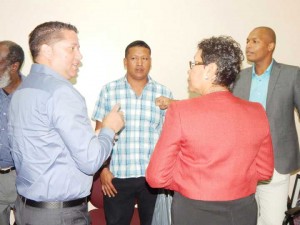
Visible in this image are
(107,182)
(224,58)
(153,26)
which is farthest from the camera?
(153,26)

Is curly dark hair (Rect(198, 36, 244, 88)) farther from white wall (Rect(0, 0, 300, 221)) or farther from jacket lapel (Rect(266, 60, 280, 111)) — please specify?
white wall (Rect(0, 0, 300, 221))

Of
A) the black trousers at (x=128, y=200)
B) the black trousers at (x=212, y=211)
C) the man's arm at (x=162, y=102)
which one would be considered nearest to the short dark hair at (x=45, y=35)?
the black trousers at (x=212, y=211)

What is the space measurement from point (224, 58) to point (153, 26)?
188cm

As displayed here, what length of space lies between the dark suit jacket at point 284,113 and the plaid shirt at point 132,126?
0.99 meters

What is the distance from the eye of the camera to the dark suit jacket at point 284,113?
2.61 m

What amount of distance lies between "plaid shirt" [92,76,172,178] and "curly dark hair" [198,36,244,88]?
1.15 metres

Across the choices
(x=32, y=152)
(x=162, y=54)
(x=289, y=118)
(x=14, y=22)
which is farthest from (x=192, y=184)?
(x=14, y=22)

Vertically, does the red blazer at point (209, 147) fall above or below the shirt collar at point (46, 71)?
below

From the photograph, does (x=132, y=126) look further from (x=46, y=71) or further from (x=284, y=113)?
(x=284, y=113)

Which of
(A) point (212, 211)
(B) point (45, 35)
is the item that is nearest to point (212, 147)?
(A) point (212, 211)

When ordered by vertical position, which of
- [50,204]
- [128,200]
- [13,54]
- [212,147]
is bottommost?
[128,200]

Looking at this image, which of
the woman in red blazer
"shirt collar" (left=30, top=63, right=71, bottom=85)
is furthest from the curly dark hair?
"shirt collar" (left=30, top=63, right=71, bottom=85)

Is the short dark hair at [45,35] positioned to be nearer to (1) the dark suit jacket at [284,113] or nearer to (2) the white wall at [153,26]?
(2) the white wall at [153,26]

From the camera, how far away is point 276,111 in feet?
8.55
